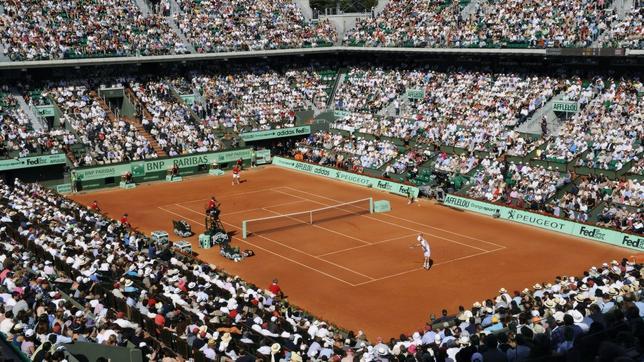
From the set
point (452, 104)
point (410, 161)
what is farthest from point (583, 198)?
point (452, 104)

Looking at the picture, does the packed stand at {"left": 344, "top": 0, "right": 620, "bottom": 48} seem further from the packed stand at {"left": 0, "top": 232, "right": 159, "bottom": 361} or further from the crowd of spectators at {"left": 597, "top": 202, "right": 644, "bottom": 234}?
the packed stand at {"left": 0, "top": 232, "right": 159, "bottom": 361}

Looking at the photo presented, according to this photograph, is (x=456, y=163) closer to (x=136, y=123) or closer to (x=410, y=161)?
(x=410, y=161)

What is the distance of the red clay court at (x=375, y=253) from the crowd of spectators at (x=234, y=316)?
11.8ft

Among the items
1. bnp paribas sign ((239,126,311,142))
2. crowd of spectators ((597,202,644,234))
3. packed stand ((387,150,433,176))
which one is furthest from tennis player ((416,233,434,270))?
bnp paribas sign ((239,126,311,142))

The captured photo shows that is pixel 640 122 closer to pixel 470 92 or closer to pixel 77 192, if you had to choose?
pixel 470 92

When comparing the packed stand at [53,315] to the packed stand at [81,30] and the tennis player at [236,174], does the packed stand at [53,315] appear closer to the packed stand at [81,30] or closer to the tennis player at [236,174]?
the tennis player at [236,174]

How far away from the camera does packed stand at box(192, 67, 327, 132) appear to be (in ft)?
209

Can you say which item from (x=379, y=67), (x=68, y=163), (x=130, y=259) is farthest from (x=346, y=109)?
(x=130, y=259)

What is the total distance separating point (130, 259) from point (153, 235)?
910cm

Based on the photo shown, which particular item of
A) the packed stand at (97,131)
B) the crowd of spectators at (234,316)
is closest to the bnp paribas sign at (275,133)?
the packed stand at (97,131)

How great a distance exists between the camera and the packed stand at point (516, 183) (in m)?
43.2

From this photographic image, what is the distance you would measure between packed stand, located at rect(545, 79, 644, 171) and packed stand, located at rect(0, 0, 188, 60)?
1331 inches

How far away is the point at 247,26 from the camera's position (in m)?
70.8

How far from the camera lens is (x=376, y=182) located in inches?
2042
